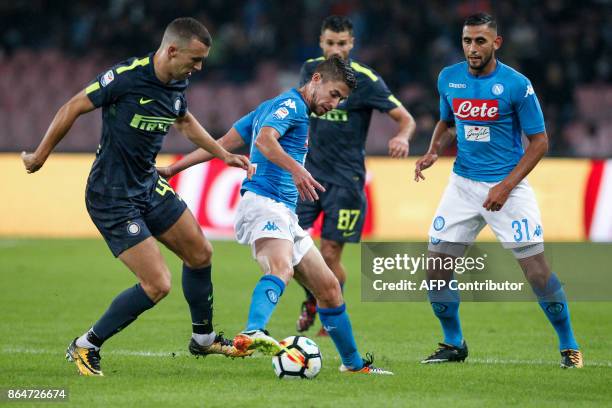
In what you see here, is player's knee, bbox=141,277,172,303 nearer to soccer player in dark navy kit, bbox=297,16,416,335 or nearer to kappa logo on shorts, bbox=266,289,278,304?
kappa logo on shorts, bbox=266,289,278,304

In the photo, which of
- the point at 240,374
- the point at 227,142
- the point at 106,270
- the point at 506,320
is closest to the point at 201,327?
the point at 240,374

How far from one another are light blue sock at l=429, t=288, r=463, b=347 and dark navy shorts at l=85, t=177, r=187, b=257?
1.97 meters

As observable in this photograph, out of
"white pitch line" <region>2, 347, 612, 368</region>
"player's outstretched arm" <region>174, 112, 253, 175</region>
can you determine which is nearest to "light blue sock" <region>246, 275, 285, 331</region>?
"player's outstretched arm" <region>174, 112, 253, 175</region>

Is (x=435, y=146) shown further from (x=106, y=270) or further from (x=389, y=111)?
(x=106, y=270)

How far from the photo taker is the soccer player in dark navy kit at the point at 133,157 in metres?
7.00

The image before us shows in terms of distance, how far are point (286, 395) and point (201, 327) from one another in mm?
1585

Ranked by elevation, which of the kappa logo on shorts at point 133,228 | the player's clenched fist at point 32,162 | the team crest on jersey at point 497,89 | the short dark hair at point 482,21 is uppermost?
the short dark hair at point 482,21

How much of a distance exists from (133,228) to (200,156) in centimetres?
83

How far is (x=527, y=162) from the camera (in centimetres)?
767

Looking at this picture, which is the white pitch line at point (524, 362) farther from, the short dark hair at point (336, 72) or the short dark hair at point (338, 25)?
the short dark hair at point (338, 25)

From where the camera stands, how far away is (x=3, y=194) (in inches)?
666

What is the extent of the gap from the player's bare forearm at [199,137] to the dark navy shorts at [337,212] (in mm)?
2241

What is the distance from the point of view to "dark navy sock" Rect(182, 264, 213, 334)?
780 centimetres

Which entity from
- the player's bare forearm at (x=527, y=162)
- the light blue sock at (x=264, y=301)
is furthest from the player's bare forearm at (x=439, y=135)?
the light blue sock at (x=264, y=301)
